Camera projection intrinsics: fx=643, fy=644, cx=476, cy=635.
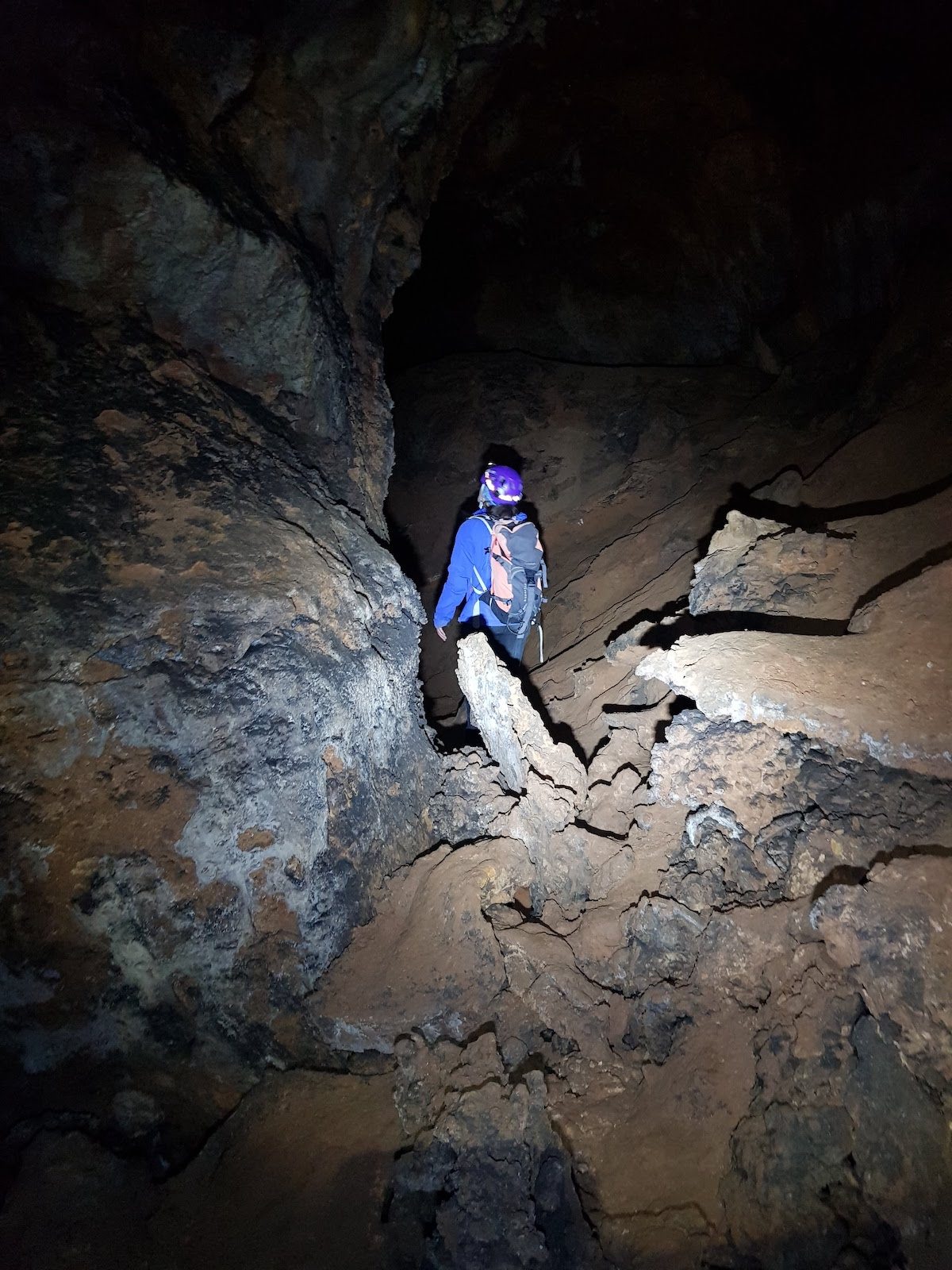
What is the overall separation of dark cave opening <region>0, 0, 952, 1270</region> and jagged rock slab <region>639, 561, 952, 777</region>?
0.02 m

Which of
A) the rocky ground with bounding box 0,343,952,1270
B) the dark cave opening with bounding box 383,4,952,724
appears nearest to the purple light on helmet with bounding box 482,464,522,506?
the dark cave opening with bounding box 383,4,952,724

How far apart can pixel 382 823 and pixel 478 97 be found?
21.6 feet

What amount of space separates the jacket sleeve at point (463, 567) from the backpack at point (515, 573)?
0.34 feet

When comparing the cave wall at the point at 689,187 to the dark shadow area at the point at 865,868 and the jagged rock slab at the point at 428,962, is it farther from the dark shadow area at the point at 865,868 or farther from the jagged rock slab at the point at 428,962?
the jagged rock slab at the point at 428,962

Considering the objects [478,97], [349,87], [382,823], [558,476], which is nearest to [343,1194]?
[382,823]

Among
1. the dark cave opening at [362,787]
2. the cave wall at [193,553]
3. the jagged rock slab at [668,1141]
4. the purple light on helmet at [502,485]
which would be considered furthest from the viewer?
the purple light on helmet at [502,485]

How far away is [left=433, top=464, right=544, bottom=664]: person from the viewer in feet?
19.5

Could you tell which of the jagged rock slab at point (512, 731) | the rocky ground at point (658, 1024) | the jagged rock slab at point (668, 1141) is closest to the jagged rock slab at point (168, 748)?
the rocky ground at point (658, 1024)

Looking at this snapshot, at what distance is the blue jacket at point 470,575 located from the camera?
5.95m

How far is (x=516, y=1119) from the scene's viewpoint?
2.87 m

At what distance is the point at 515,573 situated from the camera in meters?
5.91

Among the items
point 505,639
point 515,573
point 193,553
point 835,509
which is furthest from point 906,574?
point 193,553

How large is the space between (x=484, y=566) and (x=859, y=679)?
3498mm

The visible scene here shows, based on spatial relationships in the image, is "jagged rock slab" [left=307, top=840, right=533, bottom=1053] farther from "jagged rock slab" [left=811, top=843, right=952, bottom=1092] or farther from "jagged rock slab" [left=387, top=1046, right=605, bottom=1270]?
"jagged rock slab" [left=811, top=843, right=952, bottom=1092]
